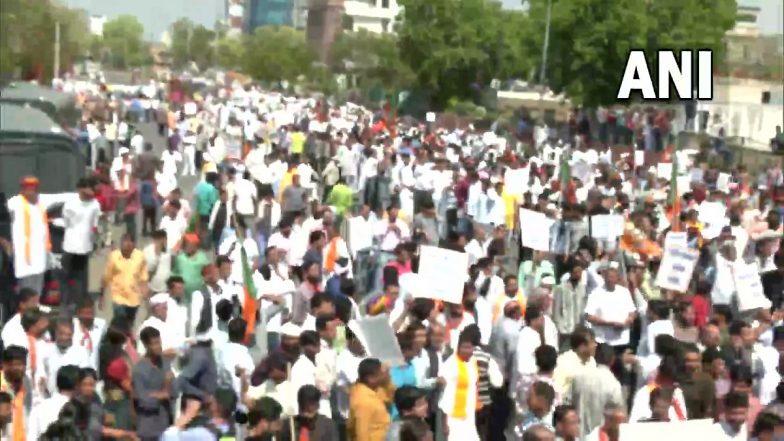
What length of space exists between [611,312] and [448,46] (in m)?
59.4

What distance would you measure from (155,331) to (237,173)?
1216 cm

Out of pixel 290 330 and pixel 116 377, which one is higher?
pixel 290 330

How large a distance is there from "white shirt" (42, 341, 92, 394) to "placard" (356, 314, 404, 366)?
1.74 m

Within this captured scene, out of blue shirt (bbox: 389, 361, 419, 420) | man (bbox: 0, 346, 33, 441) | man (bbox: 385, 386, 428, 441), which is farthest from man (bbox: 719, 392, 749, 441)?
man (bbox: 0, 346, 33, 441)

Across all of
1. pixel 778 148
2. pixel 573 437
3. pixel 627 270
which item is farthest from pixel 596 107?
pixel 573 437

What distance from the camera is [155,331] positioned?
11.0m

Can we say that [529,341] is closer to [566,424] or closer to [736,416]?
[736,416]

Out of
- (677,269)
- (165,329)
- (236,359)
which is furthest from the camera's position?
(677,269)

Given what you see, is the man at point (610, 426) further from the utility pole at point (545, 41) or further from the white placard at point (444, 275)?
the utility pole at point (545, 41)

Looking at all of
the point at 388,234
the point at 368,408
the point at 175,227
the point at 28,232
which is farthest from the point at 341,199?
the point at 368,408

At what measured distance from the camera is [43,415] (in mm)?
9789

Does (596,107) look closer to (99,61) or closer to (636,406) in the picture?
(636,406)

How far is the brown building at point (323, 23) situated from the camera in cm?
13188

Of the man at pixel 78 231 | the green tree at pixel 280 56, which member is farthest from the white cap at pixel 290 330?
the green tree at pixel 280 56
